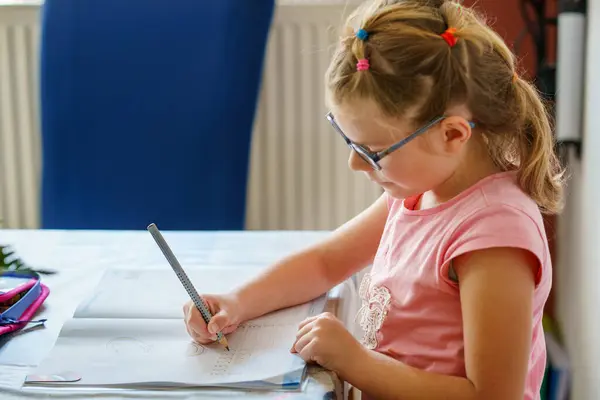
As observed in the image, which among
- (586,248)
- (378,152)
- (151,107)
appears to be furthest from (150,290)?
(586,248)

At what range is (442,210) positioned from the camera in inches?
37.9

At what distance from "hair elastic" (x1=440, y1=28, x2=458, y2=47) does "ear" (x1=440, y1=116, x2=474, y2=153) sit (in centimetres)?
8

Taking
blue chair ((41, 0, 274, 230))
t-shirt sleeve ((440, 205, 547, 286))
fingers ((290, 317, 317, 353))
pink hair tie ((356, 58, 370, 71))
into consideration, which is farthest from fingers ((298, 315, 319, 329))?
blue chair ((41, 0, 274, 230))

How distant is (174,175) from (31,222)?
0.87 metres

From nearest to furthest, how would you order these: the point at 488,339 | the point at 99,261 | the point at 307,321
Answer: the point at 488,339 < the point at 307,321 < the point at 99,261

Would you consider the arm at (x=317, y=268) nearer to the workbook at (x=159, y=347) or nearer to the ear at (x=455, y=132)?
the workbook at (x=159, y=347)

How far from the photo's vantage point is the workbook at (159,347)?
0.85m

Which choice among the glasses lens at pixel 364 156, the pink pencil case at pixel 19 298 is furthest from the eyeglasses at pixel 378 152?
the pink pencil case at pixel 19 298

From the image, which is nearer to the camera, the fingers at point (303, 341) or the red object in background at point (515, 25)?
the fingers at point (303, 341)

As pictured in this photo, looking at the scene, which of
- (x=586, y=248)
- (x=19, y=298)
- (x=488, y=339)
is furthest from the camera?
(x=586, y=248)

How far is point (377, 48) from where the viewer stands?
0.88 metres

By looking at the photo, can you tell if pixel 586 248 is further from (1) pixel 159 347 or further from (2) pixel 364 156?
(1) pixel 159 347

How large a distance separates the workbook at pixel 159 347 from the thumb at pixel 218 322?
0.7 inches

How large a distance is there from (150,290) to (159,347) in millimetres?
184
